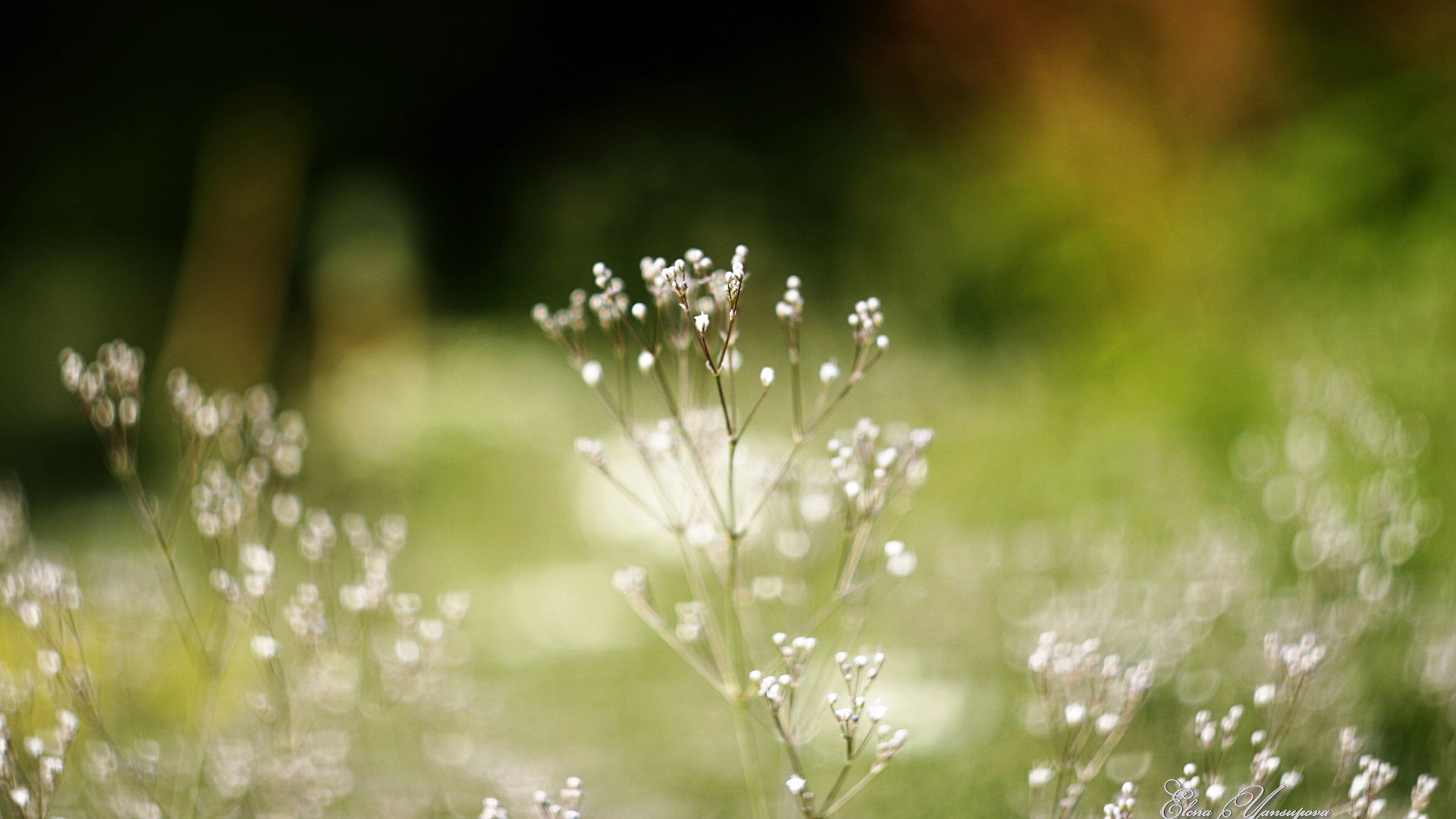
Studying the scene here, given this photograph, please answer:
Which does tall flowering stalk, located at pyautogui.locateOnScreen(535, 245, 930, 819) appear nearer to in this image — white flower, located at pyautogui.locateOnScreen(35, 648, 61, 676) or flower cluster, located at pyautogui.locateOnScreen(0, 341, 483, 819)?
flower cluster, located at pyautogui.locateOnScreen(0, 341, 483, 819)

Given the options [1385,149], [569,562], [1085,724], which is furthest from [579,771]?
[1385,149]

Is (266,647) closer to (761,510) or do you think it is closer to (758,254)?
(761,510)

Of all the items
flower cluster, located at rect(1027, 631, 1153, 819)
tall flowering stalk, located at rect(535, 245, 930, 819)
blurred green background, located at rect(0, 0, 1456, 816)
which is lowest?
flower cluster, located at rect(1027, 631, 1153, 819)

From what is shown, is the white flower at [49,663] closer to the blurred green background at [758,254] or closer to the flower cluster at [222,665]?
the flower cluster at [222,665]

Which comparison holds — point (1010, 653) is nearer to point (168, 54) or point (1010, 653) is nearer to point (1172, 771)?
point (1172, 771)

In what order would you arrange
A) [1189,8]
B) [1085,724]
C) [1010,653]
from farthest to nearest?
[1189,8]
[1010,653]
[1085,724]

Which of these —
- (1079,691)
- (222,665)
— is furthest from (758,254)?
(1079,691)

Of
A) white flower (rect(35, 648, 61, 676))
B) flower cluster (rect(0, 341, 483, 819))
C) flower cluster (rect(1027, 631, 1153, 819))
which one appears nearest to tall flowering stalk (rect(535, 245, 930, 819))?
flower cluster (rect(1027, 631, 1153, 819))

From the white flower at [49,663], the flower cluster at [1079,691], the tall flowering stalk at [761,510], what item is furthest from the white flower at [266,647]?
the flower cluster at [1079,691]
